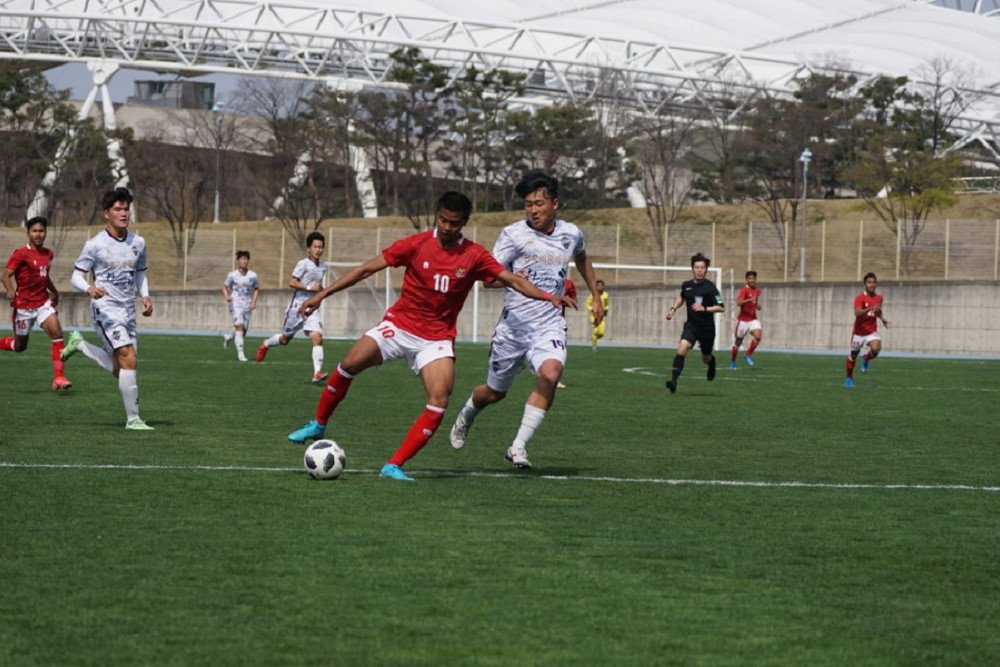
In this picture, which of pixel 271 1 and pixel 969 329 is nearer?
pixel 969 329

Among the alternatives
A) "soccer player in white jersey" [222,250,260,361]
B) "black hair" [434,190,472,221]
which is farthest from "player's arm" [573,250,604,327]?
"soccer player in white jersey" [222,250,260,361]

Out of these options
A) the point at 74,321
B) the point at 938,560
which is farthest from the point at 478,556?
the point at 74,321

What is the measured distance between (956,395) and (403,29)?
69209 millimetres

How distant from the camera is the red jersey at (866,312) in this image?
26922mm

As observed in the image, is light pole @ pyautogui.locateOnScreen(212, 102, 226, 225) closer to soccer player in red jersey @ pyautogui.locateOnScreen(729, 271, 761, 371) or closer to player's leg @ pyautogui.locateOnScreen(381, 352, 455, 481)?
soccer player in red jersey @ pyautogui.locateOnScreen(729, 271, 761, 371)

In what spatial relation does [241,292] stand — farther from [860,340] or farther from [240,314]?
[860,340]

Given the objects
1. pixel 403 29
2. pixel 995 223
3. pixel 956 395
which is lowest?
pixel 956 395

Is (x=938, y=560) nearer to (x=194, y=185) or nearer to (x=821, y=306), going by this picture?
(x=821, y=306)

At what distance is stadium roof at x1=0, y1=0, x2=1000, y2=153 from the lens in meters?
79.9

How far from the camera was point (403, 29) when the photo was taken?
293 ft

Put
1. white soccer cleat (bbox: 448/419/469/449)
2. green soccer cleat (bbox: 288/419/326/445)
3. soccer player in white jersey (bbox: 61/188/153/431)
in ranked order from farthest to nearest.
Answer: soccer player in white jersey (bbox: 61/188/153/431), white soccer cleat (bbox: 448/419/469/449), green soccer cleat (bbox: 288/419/326/445)

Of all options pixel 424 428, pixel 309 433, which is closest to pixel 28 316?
pixel 309 433

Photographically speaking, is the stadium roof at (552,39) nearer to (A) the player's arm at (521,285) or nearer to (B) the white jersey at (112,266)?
(B) the white jersey at (112,266)

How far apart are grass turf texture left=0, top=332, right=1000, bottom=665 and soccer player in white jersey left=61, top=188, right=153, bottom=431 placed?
516 millimetres
